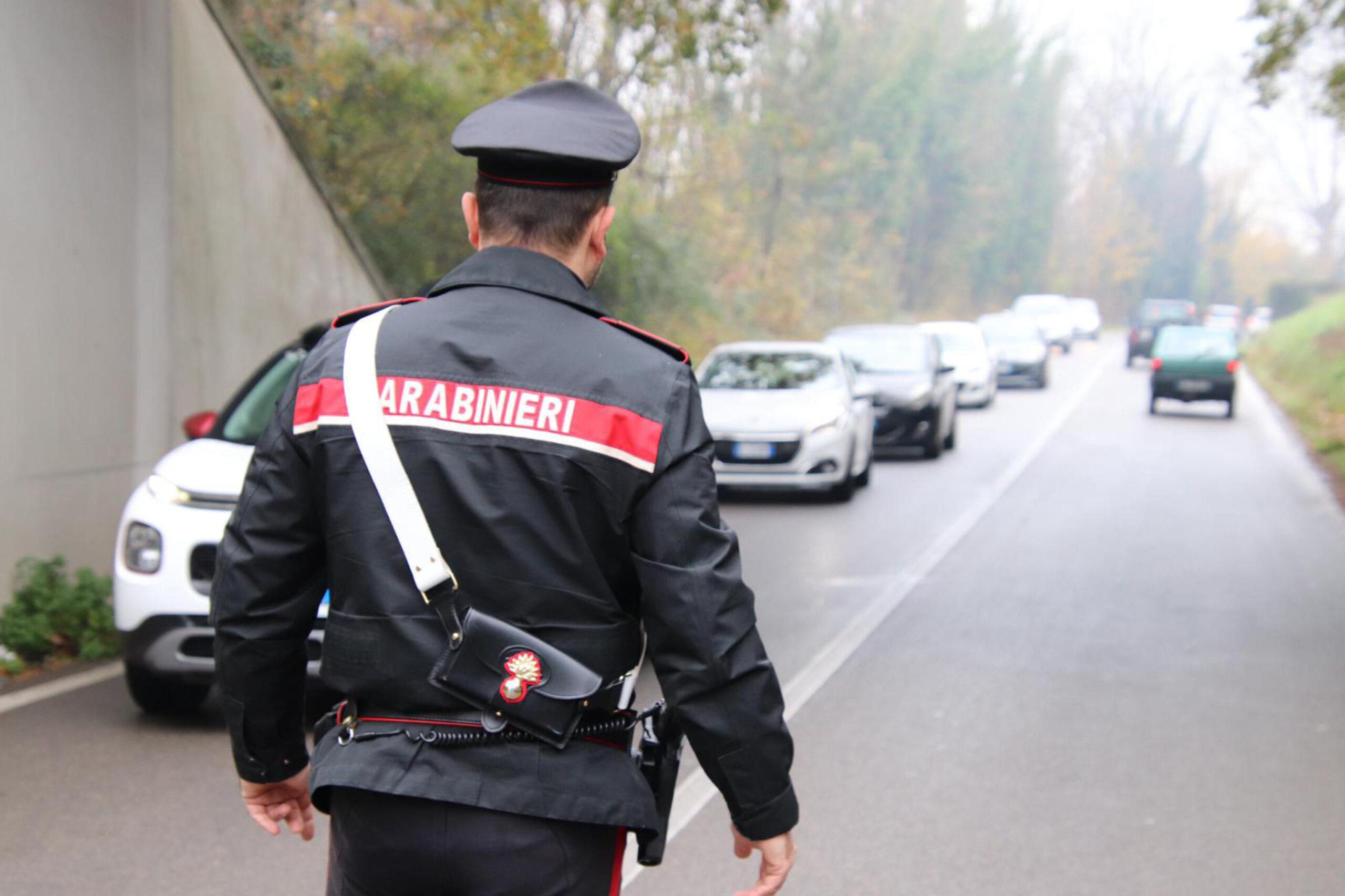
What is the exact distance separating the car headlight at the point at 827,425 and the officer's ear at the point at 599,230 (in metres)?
12.6

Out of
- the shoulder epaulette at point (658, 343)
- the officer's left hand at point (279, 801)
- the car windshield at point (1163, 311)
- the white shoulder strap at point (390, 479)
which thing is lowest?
the car windshield at point (1163, 311)

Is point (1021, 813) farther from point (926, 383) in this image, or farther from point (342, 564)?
point (926, 383)

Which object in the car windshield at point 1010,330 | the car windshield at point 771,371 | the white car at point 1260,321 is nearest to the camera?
the car windshield at point 771,371

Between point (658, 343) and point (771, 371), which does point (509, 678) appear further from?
point (771, 371)

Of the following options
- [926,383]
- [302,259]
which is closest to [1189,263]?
[926,383]

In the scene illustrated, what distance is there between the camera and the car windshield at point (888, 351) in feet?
67.2

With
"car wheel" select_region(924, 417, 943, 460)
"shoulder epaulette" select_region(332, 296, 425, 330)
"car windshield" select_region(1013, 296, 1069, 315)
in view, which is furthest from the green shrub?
"car windshield" select_region(1013, 296, 1069, 315)

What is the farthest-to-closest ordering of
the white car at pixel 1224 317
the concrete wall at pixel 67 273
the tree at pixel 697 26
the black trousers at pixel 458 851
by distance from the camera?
the white car at pixel 1224 317, the tree at pixel 697 26, the concrete wall at pixel 67 273, the black trousers at pixel 458 851

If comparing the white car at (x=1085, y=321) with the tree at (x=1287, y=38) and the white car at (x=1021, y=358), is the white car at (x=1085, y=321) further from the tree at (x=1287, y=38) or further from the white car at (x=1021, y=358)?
the tree at (x=1287, y=38)

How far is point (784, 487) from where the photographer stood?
16.1 m

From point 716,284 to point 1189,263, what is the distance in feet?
231

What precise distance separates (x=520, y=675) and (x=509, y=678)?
2 cm

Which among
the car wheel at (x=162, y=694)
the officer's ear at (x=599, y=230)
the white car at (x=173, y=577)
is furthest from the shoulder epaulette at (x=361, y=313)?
the car wheel at (x=162, y=694)

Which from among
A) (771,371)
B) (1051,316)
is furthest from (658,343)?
(1051,316)
